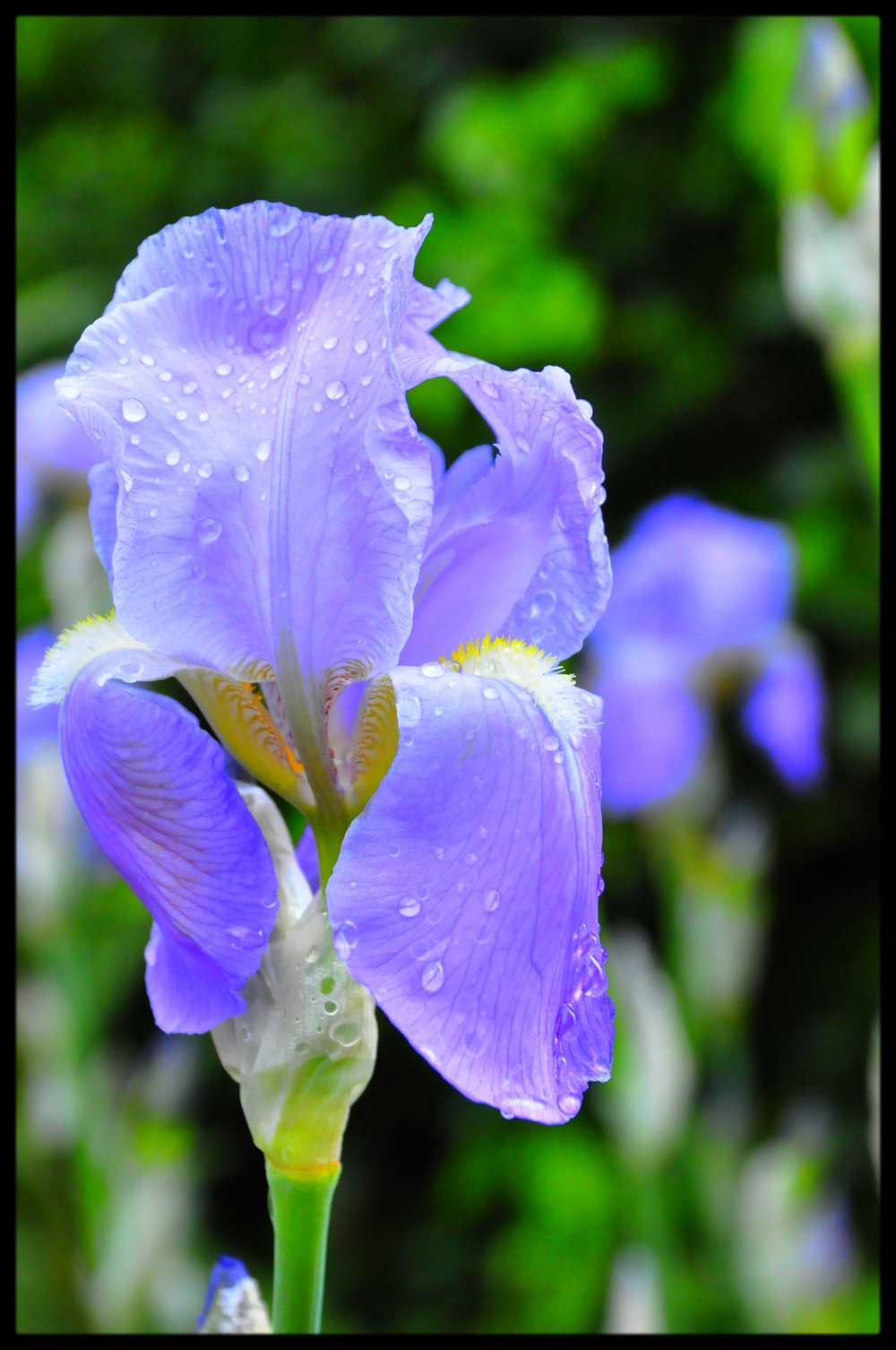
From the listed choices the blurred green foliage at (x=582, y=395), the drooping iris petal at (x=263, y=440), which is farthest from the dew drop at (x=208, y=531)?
the blurred green foliage at (x=582, y=395)

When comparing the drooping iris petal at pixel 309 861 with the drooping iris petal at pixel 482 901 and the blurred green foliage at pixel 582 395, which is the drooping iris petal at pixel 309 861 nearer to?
the drooping iris petal at pixel 482 901

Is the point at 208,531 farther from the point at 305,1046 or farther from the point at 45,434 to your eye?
the point at 45,434

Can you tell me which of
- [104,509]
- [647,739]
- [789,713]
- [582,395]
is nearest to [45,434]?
[647,739]

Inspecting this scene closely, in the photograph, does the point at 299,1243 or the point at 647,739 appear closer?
the point at 299,1243

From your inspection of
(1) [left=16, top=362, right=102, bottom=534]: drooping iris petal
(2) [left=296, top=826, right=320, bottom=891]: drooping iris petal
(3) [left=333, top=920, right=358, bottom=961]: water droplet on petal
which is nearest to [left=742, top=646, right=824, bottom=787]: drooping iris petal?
(1) [left=16, top=362, right=102, bottom=534]: drooping iris petal

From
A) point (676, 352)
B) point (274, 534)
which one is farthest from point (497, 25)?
point (274, 534)

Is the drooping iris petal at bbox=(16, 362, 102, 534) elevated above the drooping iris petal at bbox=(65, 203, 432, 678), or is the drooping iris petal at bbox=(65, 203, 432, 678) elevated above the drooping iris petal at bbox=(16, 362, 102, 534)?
the drooping iris petal at bbox=(16, 362, 102, 534)

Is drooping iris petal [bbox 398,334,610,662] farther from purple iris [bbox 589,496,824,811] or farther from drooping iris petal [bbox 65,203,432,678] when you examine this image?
purple iris [bbox 589,496,824,811]
